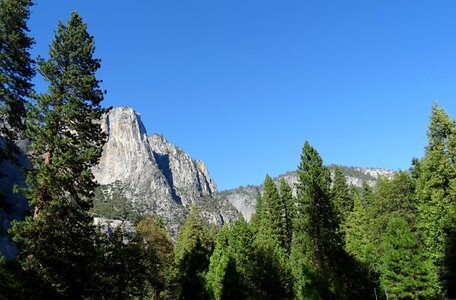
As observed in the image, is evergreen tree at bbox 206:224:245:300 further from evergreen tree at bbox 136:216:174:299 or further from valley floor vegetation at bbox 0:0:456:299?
evergreen tree at bbox 136:216:174:299

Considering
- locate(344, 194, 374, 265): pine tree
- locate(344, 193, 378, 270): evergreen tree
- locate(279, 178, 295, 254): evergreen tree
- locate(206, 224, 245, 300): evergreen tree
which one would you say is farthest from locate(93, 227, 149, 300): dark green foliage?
locate(279, 178, 295, 254): evergreen tree

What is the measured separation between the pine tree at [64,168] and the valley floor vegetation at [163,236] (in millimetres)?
62

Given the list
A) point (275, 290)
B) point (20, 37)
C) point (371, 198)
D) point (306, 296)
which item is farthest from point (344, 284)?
point (371, 198)

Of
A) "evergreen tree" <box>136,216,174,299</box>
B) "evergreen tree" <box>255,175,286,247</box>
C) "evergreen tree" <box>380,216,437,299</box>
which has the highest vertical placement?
"evergreen tree" <box>255,175,286,247</box>

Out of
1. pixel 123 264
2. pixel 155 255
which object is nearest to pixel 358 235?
pixel 155 255

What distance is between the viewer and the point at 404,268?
105 ft

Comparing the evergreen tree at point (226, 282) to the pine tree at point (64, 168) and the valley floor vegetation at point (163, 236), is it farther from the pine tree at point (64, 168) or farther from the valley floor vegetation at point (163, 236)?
the pine tree at point (64, 168)

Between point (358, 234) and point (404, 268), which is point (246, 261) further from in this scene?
point (404, 268)

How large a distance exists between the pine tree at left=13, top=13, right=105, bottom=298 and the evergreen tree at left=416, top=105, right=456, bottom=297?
27955 mm

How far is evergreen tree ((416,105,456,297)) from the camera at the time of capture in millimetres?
33625

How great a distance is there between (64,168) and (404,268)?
27.0m

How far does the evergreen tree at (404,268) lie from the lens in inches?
1222

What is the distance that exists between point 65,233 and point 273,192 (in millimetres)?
46523

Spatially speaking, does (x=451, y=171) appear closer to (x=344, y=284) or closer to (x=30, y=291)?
(x=344, y=284)
